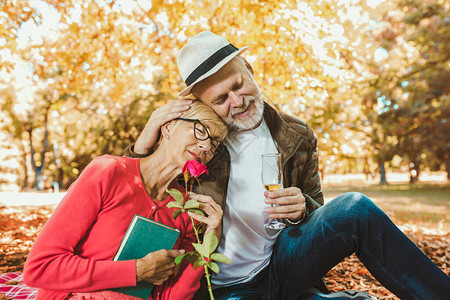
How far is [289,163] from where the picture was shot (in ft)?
8.75

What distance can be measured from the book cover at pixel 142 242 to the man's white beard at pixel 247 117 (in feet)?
3.03

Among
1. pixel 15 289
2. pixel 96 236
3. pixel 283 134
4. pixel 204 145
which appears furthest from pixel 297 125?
pixel 15 289

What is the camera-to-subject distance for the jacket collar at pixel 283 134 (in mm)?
2623

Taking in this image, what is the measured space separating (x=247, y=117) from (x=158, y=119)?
66cm

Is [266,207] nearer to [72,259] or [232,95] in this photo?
[232,95]

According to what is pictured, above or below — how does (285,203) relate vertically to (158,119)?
below

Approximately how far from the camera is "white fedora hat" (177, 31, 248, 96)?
2.39m

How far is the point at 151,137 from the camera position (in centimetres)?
227

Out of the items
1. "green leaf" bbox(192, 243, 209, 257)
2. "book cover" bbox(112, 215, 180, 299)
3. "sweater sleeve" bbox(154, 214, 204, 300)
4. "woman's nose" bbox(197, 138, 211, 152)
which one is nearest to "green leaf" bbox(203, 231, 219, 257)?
"green leaf" bbox(192, 243, 209, 257)

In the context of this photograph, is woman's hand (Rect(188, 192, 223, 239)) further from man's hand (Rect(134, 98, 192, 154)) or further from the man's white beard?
the man's white beard

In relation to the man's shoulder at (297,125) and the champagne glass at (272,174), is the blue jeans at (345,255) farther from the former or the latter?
the man's shoulder at (297,125)

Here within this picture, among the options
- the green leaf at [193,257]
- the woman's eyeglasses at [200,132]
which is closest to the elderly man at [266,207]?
the woman's eyeglasses at [200,132]

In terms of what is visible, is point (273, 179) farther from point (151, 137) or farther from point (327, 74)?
point (327, 74)

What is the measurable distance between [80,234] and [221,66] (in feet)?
4.54
